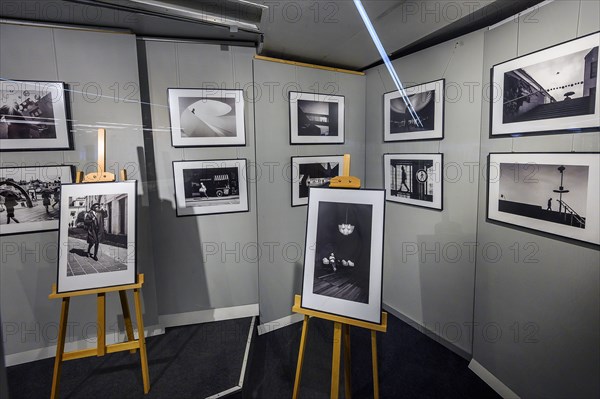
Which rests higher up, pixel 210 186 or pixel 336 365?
pixel 210 186

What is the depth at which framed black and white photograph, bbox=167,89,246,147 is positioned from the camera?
283 centimetres

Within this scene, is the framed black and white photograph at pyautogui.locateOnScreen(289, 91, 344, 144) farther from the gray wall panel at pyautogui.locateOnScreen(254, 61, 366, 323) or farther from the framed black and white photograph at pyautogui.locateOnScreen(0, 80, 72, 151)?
the framed black and white photograph at pyautogui.locateOnScreen(0, 80, 72, 151)

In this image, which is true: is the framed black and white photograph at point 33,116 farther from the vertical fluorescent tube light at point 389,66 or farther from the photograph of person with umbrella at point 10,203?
the vertical fluorescent tube light at point 389,66

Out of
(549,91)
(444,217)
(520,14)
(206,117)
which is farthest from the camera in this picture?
(206,117)

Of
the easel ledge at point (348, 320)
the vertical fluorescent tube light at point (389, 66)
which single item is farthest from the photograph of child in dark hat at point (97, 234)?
the vertical fluorescent tube light at point (389, 66)

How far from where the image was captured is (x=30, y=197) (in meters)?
2.41

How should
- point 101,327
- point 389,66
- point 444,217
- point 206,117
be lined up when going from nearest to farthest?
point 101,327, point 444,217, point 206,117, point 389,66

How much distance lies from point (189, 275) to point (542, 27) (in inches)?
133

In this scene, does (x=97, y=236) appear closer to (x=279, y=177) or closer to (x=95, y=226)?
(x=95, y=226)

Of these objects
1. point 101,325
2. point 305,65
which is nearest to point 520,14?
point 305,65

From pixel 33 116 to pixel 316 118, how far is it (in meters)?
2.39

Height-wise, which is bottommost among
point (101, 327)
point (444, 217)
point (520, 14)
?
point (101, 327)

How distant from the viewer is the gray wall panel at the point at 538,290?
66.0 inches

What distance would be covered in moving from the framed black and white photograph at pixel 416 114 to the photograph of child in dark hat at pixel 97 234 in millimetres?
2490
